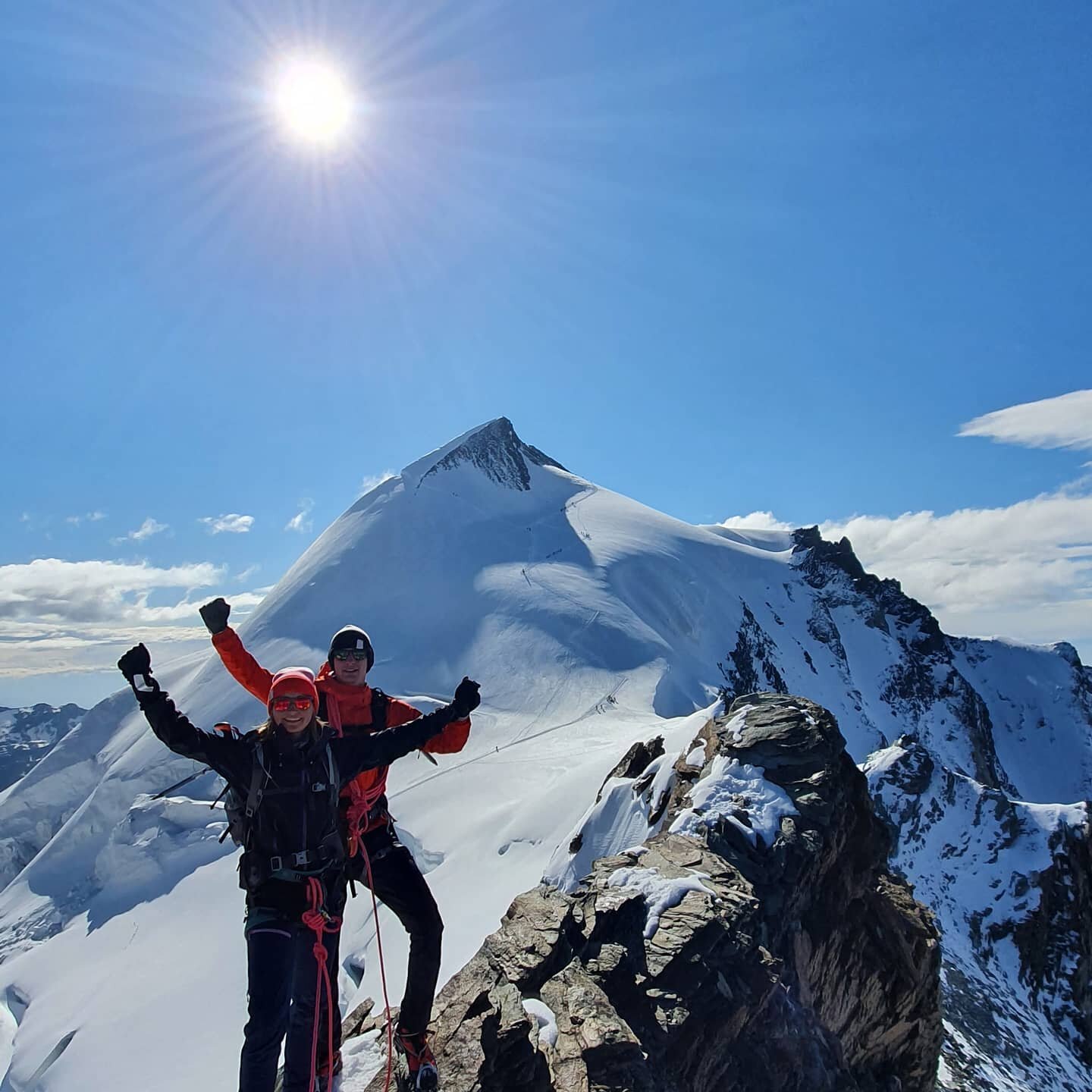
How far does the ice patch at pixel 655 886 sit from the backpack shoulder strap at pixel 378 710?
471 centimetres

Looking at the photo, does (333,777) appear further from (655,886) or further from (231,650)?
(655,886)

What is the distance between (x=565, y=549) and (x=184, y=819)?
184 feet

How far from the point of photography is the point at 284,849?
487 cm

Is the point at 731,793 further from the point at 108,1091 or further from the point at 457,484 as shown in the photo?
the point at 457,484

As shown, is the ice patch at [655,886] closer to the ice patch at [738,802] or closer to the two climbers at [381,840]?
the ice patch at [738,802]

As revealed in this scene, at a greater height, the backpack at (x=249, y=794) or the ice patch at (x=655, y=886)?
the backpack at (x=249, y=794)

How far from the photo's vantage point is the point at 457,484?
313 feet

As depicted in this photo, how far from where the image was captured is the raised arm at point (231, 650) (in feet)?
20.7

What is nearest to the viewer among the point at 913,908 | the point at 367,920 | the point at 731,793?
the point at 731,793

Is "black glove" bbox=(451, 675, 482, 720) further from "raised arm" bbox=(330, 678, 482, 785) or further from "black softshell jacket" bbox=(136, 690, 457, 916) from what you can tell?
"black softshell jacket" bbox=(136, 690, 457, 916)


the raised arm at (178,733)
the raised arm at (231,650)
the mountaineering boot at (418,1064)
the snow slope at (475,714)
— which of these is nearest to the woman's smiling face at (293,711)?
the raised arm at (178,733)

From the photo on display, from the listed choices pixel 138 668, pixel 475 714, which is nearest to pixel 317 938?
pixel 138 668

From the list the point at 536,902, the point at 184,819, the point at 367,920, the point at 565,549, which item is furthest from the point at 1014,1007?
the point at 565,549

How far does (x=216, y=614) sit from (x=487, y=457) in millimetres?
99836
